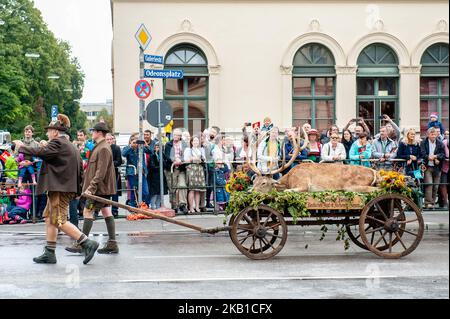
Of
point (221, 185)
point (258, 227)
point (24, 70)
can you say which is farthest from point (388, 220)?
point (24, 70)

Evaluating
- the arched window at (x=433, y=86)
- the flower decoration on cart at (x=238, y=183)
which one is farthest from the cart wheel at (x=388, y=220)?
the arched window at (x=433, y=86)

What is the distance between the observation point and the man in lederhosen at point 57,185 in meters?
11.1

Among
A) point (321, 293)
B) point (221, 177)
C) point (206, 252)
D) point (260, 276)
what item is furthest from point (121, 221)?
point (321, 293)

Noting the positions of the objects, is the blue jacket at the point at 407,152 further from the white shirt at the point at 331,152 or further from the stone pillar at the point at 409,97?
the stone pillar at the point at 409,97

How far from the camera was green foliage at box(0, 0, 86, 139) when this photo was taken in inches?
2185

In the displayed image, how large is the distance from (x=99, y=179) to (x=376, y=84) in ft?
71.0

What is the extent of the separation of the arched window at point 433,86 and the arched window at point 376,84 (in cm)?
107

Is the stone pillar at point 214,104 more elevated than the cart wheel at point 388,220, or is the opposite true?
the stone pillar at point 214,104

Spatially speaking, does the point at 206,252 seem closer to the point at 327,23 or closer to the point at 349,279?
the point at 349,279

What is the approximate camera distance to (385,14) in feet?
103

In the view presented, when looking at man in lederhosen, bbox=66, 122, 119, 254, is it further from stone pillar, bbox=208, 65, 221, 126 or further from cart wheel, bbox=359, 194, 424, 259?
stone pillar, bbox=208, 65, 221, 126

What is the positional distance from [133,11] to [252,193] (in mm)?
20608

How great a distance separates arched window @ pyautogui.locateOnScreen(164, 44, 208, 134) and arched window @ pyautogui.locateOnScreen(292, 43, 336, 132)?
3.53m

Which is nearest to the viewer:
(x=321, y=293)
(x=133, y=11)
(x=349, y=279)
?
(x=321, y=293)
